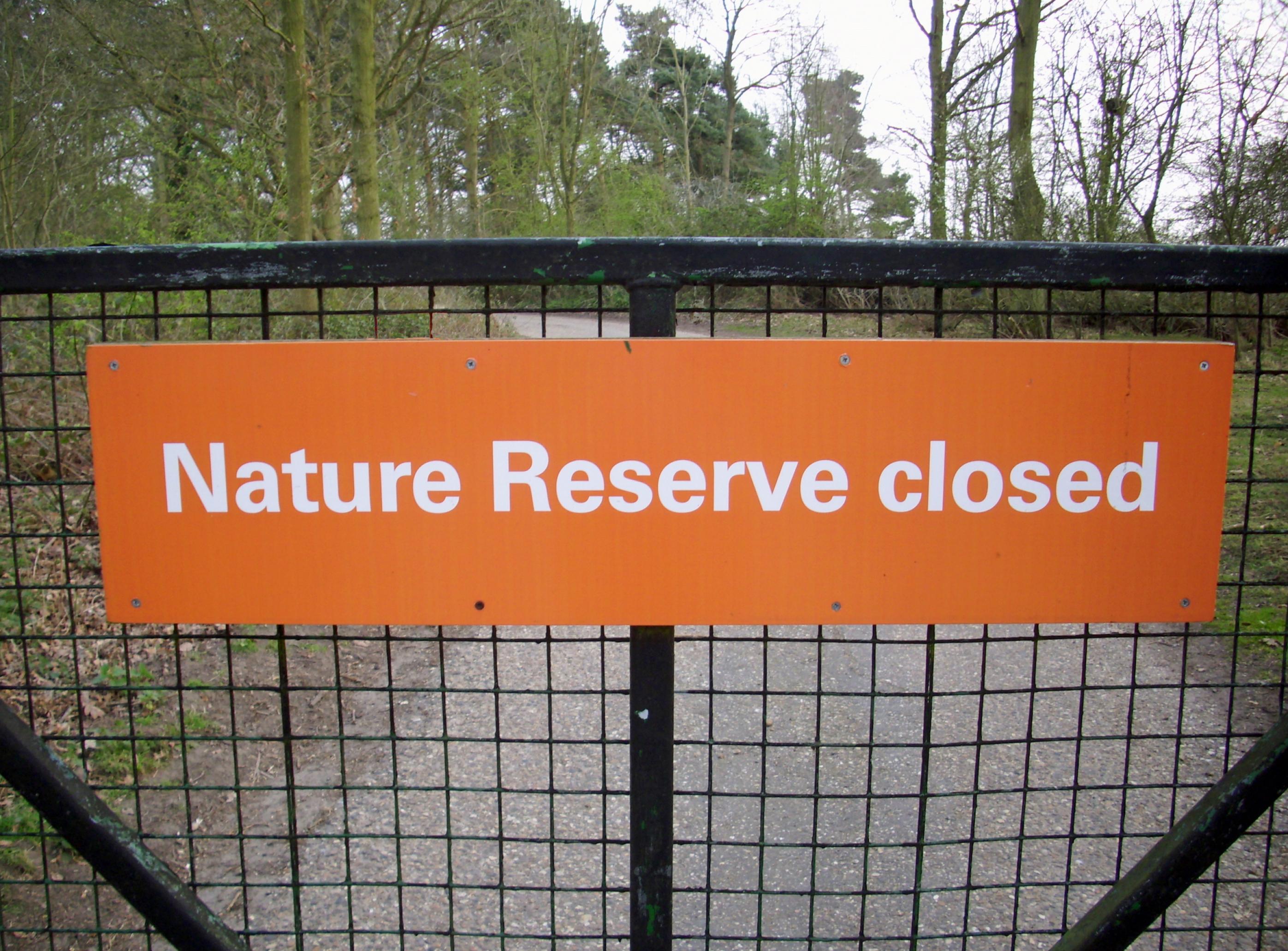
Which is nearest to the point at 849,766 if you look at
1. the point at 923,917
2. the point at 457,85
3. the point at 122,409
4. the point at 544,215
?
the point at 923,917

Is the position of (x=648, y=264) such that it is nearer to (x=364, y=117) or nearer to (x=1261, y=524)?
(x=1261, y=524)

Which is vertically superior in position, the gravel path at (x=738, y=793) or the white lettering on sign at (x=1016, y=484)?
the white lettering on sign at (x=1016, y=484)

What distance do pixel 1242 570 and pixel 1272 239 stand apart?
392 inches

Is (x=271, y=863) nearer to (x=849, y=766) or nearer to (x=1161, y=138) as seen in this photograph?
(x=849, y=766)

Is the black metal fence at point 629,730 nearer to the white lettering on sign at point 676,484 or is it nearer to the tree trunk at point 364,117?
the white lettering on sign at point 676,484

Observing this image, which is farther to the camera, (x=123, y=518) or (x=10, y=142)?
(x=10, y=142)

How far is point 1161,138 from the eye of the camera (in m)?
11.0

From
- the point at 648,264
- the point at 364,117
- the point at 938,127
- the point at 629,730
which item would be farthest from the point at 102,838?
the point at 938,127

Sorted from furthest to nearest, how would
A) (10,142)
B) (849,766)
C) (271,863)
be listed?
(10,142) < (849,766) < (271,863)

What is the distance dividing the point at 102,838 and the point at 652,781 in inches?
49.6

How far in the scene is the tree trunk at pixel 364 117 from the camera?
9.73m

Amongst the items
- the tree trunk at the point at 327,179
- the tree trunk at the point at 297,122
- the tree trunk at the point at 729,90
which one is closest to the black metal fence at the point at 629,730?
the tree trunk at the point at 297,122

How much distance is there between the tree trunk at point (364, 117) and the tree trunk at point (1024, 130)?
8021 millimetres

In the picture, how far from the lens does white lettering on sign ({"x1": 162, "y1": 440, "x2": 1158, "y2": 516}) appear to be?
→ 188cm
